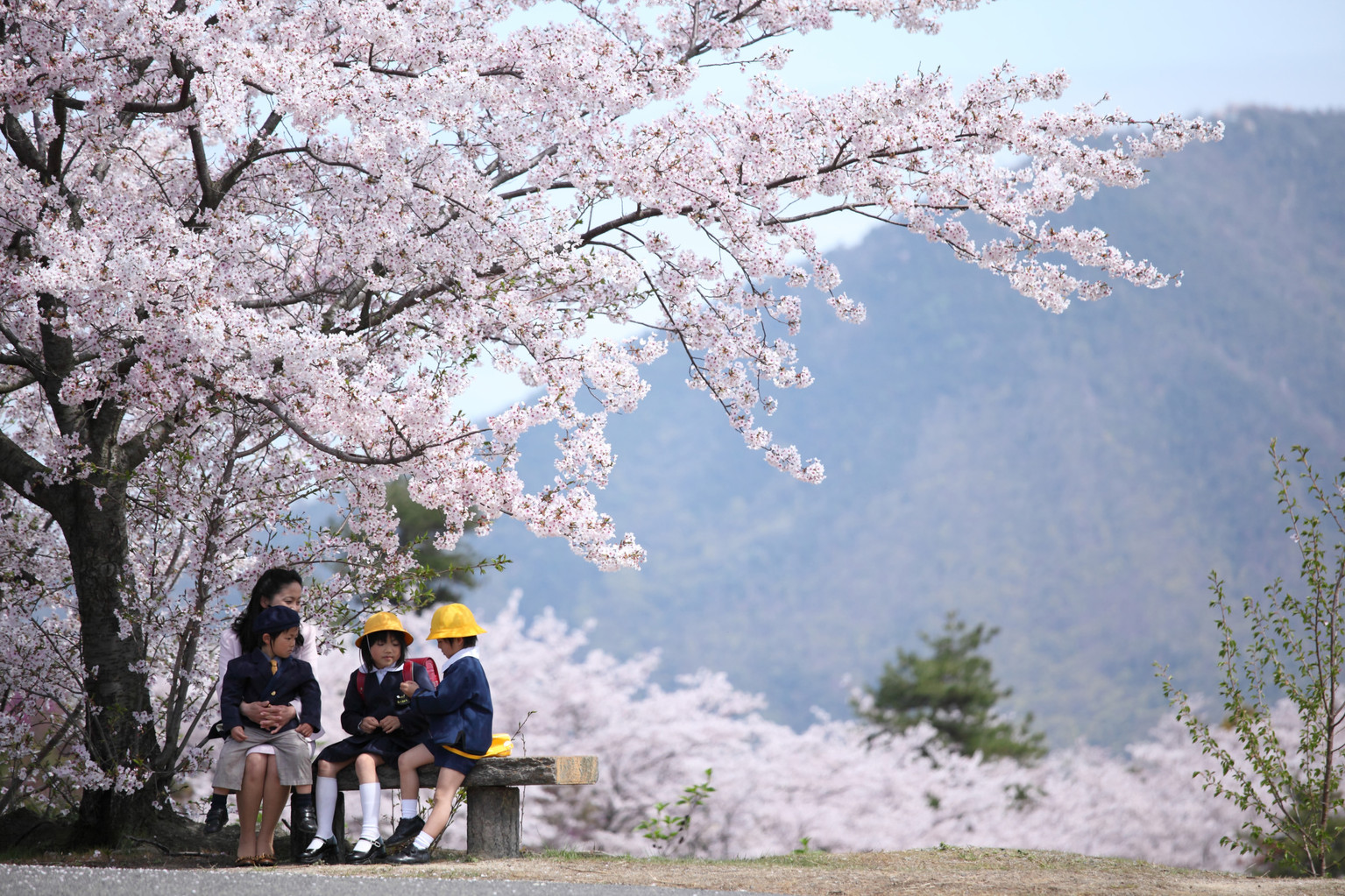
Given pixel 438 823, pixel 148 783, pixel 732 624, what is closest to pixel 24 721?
pixel 148 783

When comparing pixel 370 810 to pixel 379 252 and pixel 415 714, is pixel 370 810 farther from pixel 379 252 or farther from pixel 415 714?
pixel 379 252

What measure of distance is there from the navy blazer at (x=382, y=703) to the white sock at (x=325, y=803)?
0.85 feet

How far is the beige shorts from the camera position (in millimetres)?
4961

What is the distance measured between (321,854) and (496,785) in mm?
913

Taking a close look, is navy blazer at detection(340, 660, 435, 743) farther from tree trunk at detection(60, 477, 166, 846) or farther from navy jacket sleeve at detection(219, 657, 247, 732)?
tree trunk at detection(60, 477, 166, 846)

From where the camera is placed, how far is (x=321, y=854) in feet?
16.6

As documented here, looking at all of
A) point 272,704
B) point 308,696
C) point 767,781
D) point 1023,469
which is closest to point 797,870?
point 308,696

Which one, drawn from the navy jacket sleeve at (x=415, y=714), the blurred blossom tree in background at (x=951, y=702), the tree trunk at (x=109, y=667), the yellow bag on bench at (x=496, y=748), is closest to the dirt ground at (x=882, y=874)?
the yellow bag on bench at (x=496, y=748)

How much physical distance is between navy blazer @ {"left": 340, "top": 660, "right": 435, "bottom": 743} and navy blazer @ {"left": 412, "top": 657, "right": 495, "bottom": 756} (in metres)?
0.12

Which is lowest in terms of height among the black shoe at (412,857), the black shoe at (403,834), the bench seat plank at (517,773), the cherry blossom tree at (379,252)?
the black shoe at (412,857)

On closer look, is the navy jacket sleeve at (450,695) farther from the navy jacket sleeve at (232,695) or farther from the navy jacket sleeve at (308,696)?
the navy jacket sleeve at (232,695)

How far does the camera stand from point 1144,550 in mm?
82750

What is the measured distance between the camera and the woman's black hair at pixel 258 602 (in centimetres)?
511

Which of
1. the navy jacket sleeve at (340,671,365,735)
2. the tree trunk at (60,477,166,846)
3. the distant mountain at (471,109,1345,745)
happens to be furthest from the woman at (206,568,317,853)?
the distant mountain at (471,109,1345,745)
